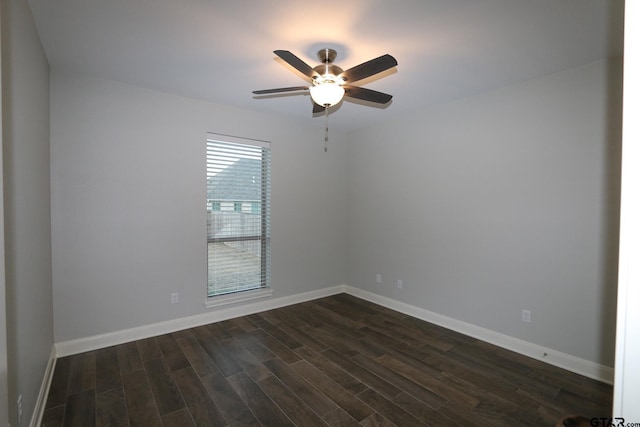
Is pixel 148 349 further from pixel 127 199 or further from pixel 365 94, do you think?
pixel 365 94

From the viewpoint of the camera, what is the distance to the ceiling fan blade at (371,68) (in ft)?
6.21

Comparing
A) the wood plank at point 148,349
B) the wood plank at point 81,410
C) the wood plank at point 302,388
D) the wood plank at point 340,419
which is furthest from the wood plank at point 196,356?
the wood plank at point 340,419

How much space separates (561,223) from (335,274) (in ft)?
9.81

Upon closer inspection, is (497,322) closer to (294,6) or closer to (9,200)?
(294,6)

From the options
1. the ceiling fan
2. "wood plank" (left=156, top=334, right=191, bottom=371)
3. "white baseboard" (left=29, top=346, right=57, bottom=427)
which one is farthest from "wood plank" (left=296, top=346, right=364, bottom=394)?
the ceiling fan

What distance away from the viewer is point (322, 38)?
7.00 feet

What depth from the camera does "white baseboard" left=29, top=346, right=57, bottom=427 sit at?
6.00ft

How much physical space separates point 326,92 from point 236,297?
2.74 metres

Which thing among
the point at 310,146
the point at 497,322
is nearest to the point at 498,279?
the point at 497,322

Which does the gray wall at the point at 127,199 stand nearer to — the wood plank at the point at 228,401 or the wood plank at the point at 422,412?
the wood plank at the point at 228,401

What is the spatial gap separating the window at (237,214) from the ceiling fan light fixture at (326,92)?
1.81 m

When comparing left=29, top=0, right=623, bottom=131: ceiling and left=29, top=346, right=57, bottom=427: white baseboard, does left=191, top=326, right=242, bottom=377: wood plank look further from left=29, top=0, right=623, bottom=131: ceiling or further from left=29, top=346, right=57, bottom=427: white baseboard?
left=29, top=0, right=623, bottom=131: ceiling

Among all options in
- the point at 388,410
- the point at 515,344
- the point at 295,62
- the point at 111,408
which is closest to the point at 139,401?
the point at 111,408

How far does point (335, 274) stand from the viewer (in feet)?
15.5
